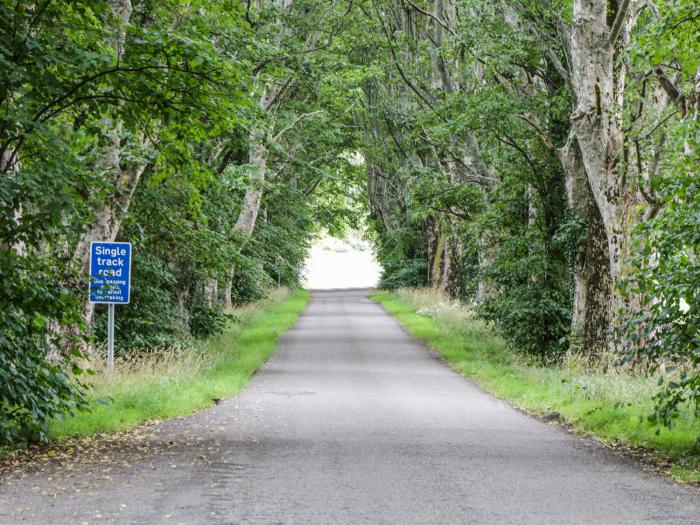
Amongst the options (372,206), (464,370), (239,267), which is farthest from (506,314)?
(372,206)

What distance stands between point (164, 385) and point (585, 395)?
6405 mm

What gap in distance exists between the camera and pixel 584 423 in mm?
11727

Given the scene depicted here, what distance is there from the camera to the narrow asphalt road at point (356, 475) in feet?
22.4

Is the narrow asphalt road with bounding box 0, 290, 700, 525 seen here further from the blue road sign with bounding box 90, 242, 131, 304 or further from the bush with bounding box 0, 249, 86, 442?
the blue road sign with bounding box 90, 242, 131, 304

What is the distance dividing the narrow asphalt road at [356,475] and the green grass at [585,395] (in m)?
0.45

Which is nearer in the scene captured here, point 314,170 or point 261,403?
point 261,403

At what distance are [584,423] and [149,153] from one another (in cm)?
822

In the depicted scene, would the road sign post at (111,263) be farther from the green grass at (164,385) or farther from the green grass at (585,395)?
the green grass at (585,395)

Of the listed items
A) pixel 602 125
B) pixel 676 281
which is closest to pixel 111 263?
pixel 602 125

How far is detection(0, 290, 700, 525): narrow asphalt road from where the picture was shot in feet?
22.4

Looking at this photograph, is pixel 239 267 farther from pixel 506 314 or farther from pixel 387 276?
pixel 387 276

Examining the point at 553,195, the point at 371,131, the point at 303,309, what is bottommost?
the point at 303,309

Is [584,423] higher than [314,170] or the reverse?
the reverse

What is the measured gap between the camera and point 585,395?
13.2 metres
